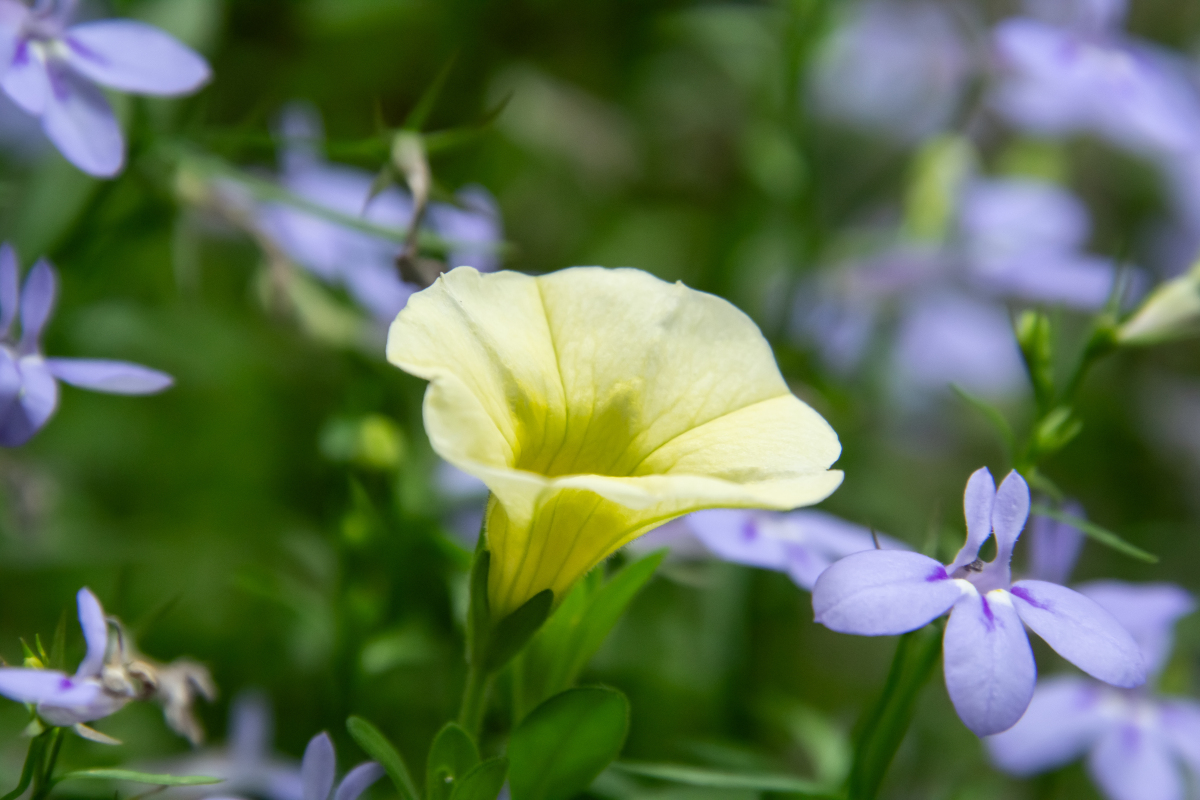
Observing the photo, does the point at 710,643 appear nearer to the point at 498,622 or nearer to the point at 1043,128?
the point at 498,622

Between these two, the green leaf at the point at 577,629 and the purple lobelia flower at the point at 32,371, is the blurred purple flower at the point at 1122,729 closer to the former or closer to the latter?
the green leaf at the point at 577,629

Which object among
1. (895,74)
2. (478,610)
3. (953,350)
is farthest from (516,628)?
(895,74)

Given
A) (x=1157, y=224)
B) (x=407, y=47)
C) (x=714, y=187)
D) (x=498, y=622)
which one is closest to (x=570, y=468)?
(x=498, y=622)

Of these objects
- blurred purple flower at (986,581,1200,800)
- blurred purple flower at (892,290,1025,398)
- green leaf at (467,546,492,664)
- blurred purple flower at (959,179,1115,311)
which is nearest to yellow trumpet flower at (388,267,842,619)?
green leaf at (467,546,492,664)

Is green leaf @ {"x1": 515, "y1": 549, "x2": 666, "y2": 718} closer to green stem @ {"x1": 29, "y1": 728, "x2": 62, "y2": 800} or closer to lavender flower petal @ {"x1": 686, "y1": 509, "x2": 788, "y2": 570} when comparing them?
lavender flower petal @ {"x1": 686, "y1": 509, "x2": 788, "y2": 570}

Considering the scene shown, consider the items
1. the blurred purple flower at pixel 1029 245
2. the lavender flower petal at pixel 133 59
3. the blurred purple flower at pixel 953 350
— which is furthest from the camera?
the blurred purple flower at pixel 953 350

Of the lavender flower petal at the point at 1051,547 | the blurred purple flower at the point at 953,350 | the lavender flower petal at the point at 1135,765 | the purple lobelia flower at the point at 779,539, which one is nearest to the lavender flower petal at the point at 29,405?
the purple lobelia flower at the point at 779,539
